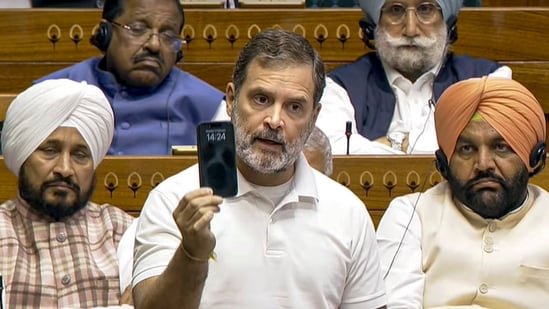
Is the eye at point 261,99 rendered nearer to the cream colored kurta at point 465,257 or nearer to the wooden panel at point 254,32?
the cream colored kurta at point 465,257

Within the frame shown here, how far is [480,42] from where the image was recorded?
5723 mm

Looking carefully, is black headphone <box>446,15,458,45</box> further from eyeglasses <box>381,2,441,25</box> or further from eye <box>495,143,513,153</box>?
eye <box>495,143,513,153</box>

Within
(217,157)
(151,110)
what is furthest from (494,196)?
(151,110)

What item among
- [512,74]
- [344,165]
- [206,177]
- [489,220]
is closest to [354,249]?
[206,177]

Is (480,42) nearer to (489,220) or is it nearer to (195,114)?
(195,114)

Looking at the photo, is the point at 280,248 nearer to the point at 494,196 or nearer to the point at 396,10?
the point at 494,196

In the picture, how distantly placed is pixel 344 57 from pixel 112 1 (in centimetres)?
96

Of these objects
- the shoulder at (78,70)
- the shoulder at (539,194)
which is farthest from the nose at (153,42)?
the shoulder at (539,194)

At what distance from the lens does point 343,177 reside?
4699 millimetres

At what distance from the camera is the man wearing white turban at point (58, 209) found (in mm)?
3812

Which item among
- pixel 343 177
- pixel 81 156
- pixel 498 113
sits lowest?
pixel 343 177

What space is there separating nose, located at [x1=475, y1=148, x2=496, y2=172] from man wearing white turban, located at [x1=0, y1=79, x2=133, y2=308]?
864 millimetres

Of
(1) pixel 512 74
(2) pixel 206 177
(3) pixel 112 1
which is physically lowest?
(1) pixel 512 74

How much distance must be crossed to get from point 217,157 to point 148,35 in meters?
1.97
